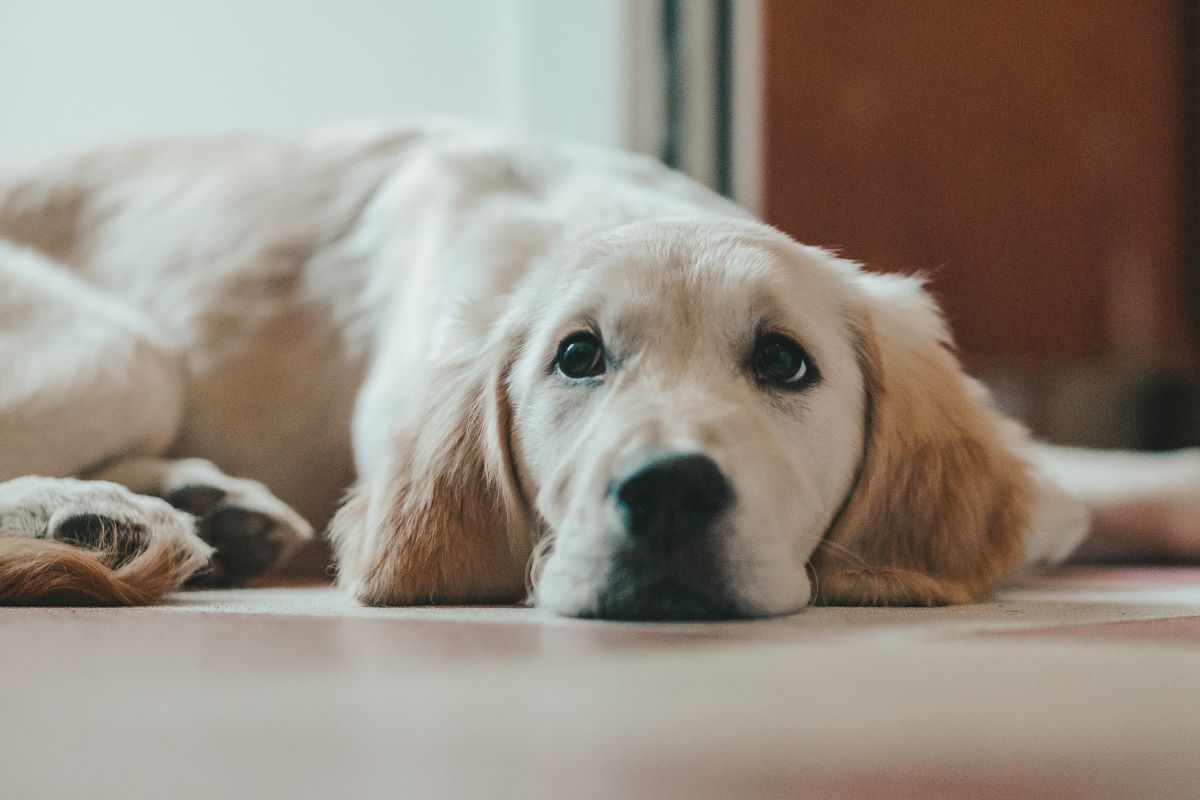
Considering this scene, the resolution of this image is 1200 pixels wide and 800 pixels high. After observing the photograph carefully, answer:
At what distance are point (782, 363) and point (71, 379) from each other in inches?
52.9

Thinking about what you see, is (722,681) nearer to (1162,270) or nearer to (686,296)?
(686,296)

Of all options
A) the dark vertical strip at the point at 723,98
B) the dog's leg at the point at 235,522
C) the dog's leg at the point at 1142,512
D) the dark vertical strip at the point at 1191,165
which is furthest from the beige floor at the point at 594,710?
the dark vertical strip at the point at 1191,165

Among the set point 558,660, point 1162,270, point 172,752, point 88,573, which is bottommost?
point 1162,270

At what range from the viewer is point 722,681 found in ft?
3.47

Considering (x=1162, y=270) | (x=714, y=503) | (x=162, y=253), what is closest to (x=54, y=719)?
(x=714, y=503)

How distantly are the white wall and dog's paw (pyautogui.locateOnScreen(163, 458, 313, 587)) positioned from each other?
247 centimetres

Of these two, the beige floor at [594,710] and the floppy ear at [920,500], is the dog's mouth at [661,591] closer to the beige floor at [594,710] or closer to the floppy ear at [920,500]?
the beige floor at [594,710]

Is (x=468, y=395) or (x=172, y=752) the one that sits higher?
(x=172, y=752)

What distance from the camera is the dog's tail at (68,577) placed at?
162 cm

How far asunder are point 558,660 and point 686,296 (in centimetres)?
74

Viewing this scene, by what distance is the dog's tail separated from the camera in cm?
162

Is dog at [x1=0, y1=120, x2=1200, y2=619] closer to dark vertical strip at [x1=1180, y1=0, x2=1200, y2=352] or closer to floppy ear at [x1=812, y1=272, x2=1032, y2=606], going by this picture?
floppy ear at [x1=812, y1=272, x2=1032, y2=606]

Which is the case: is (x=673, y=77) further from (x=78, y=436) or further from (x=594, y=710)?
(x=594, y=710)

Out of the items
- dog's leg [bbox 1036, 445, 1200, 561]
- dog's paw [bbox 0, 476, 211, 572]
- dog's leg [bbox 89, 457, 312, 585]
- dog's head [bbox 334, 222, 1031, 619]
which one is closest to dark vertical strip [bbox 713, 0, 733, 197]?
dog's leg [bbox 1036, 445, 1200, 561]
